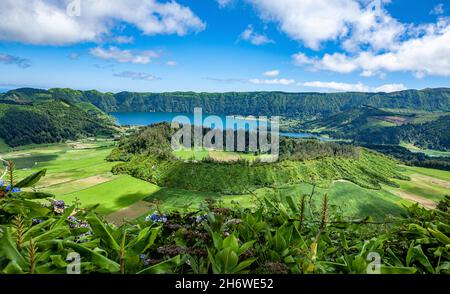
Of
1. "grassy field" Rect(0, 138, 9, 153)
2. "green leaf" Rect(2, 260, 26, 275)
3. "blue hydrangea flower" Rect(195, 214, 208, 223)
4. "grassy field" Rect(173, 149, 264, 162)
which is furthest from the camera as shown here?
"grassy field" Rect(0, 138, 9, 153)

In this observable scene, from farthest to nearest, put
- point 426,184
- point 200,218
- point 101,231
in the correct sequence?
1. point 426,184
2. point 200,218
3. point 101,231

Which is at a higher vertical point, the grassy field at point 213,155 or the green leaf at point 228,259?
the green leaf at point 228,259

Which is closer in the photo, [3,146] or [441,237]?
[441,237]

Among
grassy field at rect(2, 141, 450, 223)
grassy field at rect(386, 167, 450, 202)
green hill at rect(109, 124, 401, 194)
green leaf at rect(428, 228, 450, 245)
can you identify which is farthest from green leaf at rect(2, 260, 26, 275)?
grassy field at rect(386, 167, 450, 202)

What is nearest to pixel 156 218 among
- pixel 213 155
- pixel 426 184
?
pixel 213 155

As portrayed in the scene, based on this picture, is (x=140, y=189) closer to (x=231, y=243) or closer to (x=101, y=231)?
(x=101, y=231)

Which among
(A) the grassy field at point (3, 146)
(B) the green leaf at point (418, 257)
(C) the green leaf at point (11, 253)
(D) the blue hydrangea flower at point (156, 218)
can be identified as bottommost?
(A) the grassy field at point (3, 146)

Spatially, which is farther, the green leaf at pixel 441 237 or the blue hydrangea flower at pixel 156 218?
the blue hydrangea flower at pixel 156 218

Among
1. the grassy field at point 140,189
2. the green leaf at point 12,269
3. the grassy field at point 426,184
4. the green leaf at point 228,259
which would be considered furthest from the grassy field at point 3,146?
the green leaf at point 228,259

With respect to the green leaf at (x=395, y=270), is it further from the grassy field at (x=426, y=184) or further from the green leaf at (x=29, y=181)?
the grassy field at (x=426, y=184)

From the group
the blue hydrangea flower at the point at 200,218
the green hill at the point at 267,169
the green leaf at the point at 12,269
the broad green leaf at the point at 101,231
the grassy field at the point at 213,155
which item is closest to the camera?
the green leaf at the point at 12,269

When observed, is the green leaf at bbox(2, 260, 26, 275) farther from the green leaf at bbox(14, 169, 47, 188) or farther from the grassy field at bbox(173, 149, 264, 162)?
the grassy field at bbox(173, 149, 264, 162)
